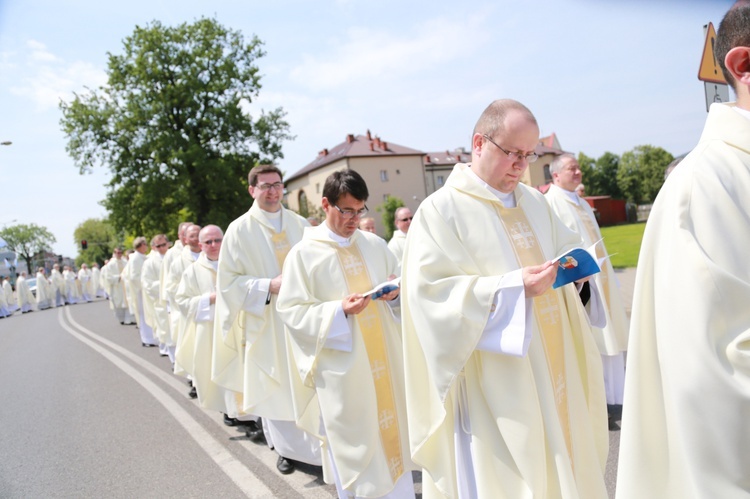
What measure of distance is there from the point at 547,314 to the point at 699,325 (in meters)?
1.44

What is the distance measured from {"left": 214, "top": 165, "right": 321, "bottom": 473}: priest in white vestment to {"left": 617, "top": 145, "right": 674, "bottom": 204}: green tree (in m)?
85.5

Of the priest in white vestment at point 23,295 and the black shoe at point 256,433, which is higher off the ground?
the priest in white vestment at point 23,295

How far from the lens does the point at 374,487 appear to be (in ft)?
11.9

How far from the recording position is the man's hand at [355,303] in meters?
3.58

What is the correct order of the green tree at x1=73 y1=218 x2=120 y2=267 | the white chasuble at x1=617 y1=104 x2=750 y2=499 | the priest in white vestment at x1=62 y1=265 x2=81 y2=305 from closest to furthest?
the white chasuble at x1=617 y1=104 x2=750 y2=499 < the priest in white vestment at x1=62 y1=265 x2=81 y2=305 < the green tree at x1=73 y1=218 x2=120 y2=267

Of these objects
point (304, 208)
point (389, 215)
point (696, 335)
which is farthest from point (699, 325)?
point (304, 208)

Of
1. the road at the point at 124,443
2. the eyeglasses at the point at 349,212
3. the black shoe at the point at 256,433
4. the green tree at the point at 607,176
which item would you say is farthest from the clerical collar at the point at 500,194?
the green tree at the point at 607,176

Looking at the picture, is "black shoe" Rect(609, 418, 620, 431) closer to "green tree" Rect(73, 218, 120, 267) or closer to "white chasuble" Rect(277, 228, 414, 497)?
"white chasuble" Rect(277, 228, 414, 497)

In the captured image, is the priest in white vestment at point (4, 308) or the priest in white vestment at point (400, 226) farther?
the priest in white vestment at point (4, 308)

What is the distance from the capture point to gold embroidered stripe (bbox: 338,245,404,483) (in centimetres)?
381

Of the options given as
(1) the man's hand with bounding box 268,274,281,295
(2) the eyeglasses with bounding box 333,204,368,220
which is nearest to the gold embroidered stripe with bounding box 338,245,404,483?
(2) the eyeglasses with bounding box 333,204,368,220

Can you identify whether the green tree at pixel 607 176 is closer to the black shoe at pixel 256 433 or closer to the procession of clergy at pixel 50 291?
the procession of clergy at pixel 50 291

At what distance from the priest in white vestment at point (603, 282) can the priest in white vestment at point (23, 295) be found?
103ft

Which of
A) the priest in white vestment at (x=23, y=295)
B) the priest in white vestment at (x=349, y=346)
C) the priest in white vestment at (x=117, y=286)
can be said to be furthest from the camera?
the priest in white vestment at (x=23, y=295)
